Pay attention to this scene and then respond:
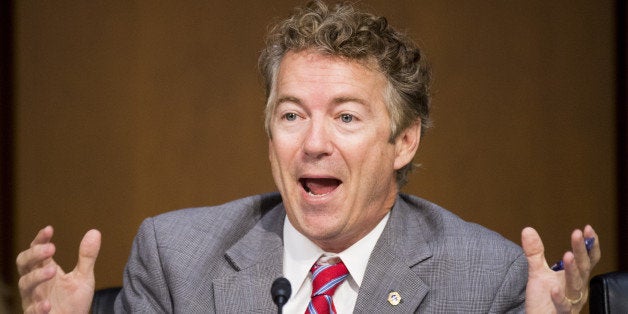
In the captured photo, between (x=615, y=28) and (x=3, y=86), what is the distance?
7.98 ft

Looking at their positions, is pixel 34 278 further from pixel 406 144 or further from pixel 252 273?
pixel 406 144

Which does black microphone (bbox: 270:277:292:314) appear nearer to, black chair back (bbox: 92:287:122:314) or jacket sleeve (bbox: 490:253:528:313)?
jacket sleeve (bbox: 490:253:528:313)

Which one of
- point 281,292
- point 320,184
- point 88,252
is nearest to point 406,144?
point 320,184

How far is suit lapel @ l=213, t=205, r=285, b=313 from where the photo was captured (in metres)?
2.12

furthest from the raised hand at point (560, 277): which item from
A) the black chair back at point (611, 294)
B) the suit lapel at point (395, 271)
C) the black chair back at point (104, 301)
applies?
the black chair back at point (104, 301)

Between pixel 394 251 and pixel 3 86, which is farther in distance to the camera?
pixel 3 86

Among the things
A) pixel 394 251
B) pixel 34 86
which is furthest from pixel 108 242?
pixel 394 251

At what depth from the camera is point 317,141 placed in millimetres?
2072

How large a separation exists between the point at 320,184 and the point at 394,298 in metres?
0.34

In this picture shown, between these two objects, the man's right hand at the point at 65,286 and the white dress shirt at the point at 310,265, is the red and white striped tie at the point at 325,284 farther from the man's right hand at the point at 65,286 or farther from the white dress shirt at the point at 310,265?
the man's right hand at the point at 65,286

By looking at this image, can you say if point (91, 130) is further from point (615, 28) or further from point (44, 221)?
point (615, 28)

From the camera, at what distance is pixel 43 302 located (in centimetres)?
184

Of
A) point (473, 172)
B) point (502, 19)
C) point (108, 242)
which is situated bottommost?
point (108, 242)

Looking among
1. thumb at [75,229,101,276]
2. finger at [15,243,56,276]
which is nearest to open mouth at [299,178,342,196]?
thumb at [75,229,101,276]
